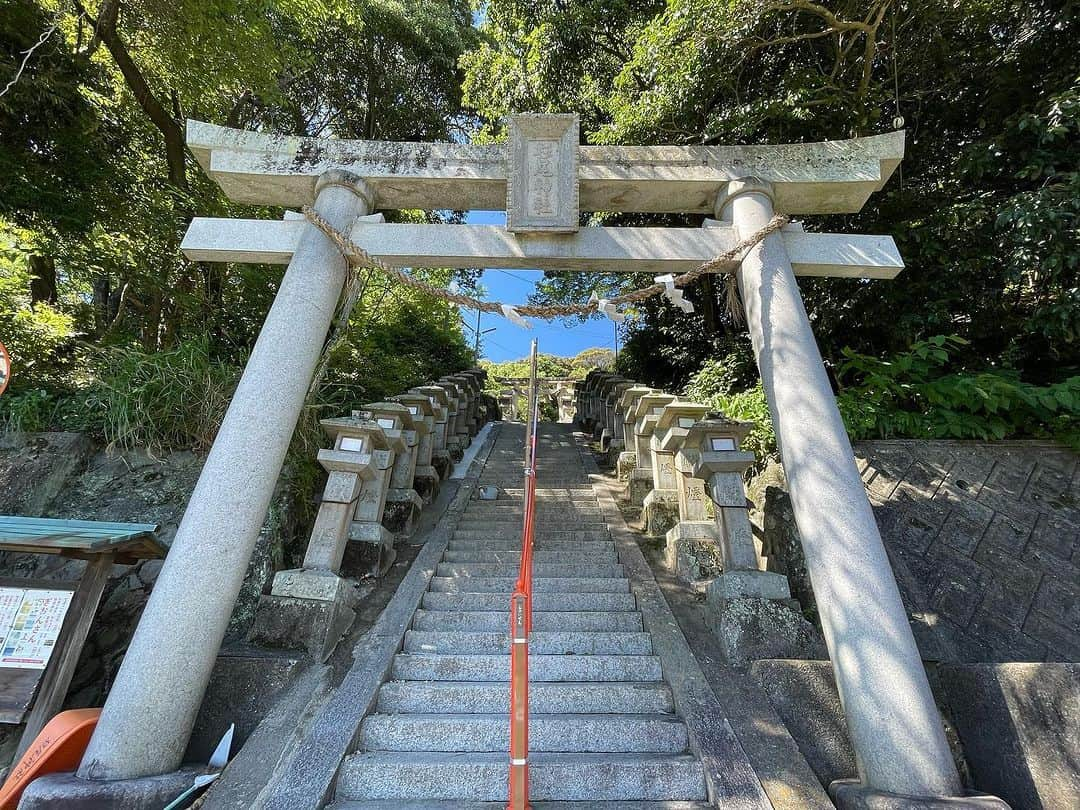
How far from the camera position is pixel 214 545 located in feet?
9.05

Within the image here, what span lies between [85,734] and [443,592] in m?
2.20

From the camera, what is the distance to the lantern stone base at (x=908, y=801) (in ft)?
6.84

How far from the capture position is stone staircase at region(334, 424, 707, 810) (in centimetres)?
239

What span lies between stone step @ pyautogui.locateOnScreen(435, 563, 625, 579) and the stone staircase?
0.04 ft

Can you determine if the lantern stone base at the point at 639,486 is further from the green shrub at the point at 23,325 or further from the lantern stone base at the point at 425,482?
the green shrub at the point at 23,325

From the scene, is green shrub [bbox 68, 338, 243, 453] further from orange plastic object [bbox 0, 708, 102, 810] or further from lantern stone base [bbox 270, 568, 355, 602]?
orange plastic object [bbox 0, 708, 102, 810]

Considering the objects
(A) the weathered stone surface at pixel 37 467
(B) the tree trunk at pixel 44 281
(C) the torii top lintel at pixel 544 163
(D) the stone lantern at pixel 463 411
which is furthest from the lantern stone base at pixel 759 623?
(B) the tree trunk at pixel 44 281

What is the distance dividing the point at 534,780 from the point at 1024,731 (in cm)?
251

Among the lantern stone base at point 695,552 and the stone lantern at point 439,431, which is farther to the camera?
the stone lantern at point 439,431

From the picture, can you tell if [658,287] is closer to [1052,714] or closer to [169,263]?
[1052,714]

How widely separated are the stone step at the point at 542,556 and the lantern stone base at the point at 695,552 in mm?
577

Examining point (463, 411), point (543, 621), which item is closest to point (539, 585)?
point (543, 621)

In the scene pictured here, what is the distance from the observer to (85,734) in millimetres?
2521

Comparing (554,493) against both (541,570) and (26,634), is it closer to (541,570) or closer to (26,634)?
(541,570)
